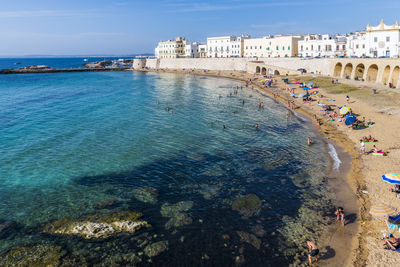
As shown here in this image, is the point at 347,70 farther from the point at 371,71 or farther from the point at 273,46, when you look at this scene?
the point at 273,46

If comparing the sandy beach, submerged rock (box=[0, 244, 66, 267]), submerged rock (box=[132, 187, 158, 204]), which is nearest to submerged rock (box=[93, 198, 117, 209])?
submerged rock (box=[132, 187, 158, 204])

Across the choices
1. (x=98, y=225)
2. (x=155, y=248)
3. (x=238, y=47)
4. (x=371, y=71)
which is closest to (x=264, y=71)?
(x=238, y=47)

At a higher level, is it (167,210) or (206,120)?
(206,120)

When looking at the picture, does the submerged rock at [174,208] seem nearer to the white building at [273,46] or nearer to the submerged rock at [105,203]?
the submerged rock at [105,203]

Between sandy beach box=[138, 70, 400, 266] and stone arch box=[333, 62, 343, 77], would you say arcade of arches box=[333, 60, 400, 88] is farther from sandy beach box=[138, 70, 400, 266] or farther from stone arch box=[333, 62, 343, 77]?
sandy beach box=[138, 70, 400, 266]

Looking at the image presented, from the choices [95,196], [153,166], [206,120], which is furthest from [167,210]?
[206,120]

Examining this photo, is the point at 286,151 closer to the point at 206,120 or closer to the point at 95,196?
the point at 206,120

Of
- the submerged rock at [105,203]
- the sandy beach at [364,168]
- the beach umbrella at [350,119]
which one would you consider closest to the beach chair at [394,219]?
the sandy beach at [364,168]

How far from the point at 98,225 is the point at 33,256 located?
365 cm

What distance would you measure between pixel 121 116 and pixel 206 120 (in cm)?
1596

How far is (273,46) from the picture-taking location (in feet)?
340

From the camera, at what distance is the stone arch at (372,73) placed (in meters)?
60.4

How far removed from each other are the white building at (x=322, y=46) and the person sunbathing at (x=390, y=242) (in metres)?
81.2

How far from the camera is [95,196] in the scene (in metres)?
20.4
